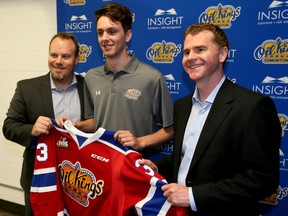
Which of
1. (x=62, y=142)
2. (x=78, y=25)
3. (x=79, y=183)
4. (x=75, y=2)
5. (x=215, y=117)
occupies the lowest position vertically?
(x=79, y=183)

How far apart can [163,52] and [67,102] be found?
851 mm

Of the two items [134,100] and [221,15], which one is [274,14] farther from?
[134,100]

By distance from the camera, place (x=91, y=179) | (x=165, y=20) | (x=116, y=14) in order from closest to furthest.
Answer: (x=91, y=179) < (x=116, y=14) < (x=165, y=20)

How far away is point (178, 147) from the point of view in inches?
59.4

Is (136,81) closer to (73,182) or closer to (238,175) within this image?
(73,182)

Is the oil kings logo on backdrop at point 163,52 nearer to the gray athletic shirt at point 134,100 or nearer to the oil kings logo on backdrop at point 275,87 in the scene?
the gray athletic shirt at point 134,100

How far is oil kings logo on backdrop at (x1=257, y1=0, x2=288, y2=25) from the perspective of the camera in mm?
1876

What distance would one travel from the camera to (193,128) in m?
1.43

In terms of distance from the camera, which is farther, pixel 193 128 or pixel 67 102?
pixel 67 102

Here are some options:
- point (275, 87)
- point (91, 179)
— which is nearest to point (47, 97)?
point (91, 179)

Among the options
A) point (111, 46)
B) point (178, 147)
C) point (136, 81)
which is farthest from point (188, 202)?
point (111, 46)

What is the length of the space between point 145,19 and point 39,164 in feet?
4.53

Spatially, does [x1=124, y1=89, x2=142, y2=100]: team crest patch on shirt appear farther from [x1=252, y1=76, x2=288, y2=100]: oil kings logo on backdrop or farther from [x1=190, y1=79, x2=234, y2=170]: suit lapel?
[x1=252, y1=76, x2=288, y2=100]: oil kings logo on backdrop

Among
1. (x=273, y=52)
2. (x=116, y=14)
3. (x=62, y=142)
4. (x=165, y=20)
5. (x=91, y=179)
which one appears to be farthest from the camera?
(x=165, y=20)
